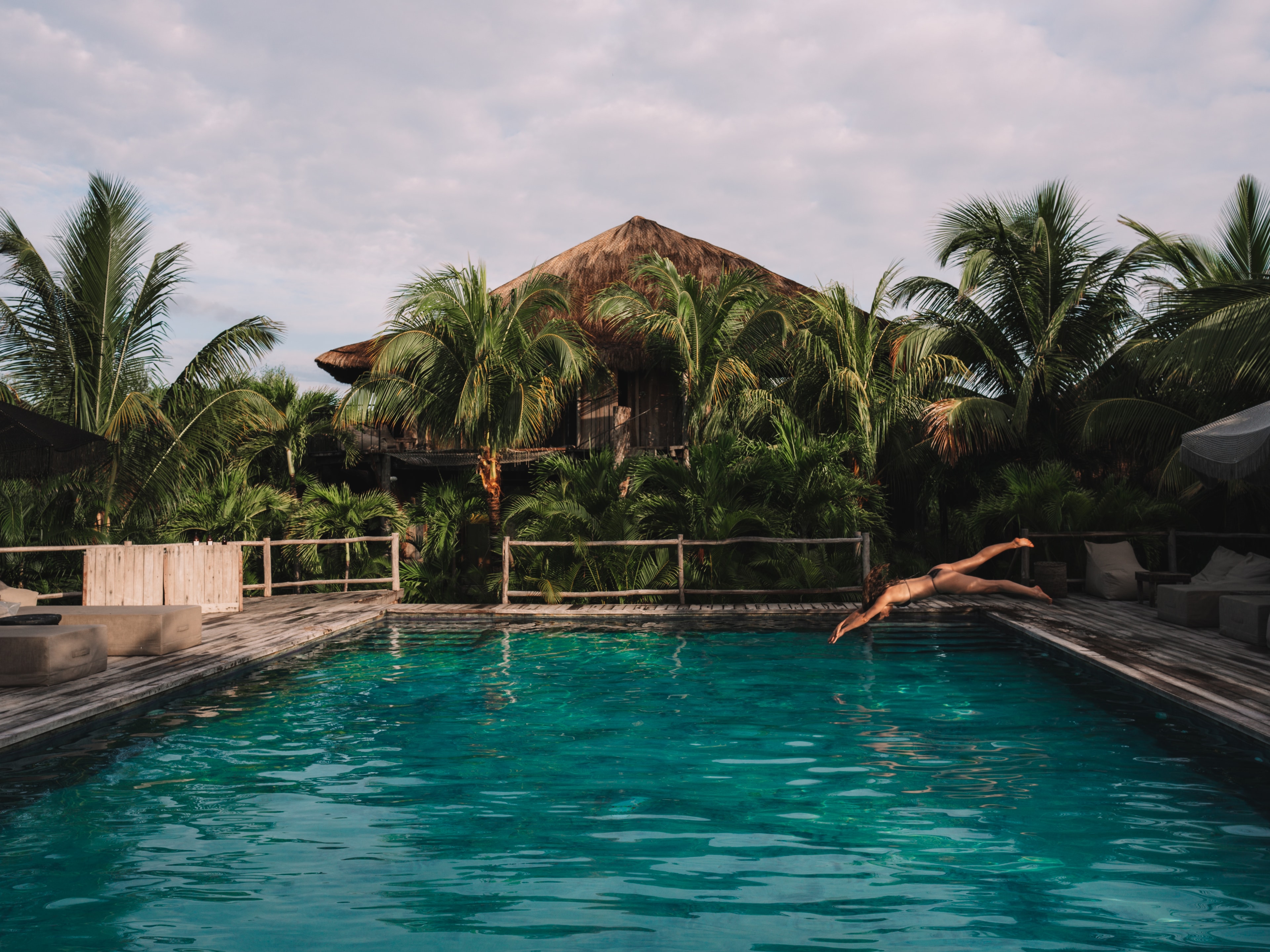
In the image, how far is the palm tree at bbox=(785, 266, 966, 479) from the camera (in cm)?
1455

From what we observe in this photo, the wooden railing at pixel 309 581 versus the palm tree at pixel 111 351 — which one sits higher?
the palm tree at pixel 111 351

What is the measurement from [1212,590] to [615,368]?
36.2ft

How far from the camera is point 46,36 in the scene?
914cm

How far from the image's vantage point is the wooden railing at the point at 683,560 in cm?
1180

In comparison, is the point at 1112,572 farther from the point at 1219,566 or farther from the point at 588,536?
the point at 588,536

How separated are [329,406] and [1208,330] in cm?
1582

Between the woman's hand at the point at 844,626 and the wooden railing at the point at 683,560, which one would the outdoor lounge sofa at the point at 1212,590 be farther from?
the wooden railing at the point at 683,560

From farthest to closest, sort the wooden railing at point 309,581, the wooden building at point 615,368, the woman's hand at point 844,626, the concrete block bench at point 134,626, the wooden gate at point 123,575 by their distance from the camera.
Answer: the wooden building at point 615,368
the wooden railing at point 309,581
the wooden gate at point 123,575
the woman's hand at point 844,626
the concrete block bench at point 134,626

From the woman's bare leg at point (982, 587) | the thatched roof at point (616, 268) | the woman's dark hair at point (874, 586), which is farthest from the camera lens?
the thatched roof at point (616, 268)

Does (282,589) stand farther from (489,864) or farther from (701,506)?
(489,864)

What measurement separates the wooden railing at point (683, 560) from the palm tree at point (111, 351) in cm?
486

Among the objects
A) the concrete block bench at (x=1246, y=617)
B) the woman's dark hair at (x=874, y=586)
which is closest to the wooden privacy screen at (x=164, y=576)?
the woman's dark hair at (x=874, y=586)

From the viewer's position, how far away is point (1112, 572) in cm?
1156

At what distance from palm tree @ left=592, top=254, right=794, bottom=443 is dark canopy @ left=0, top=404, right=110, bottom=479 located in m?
7.63
